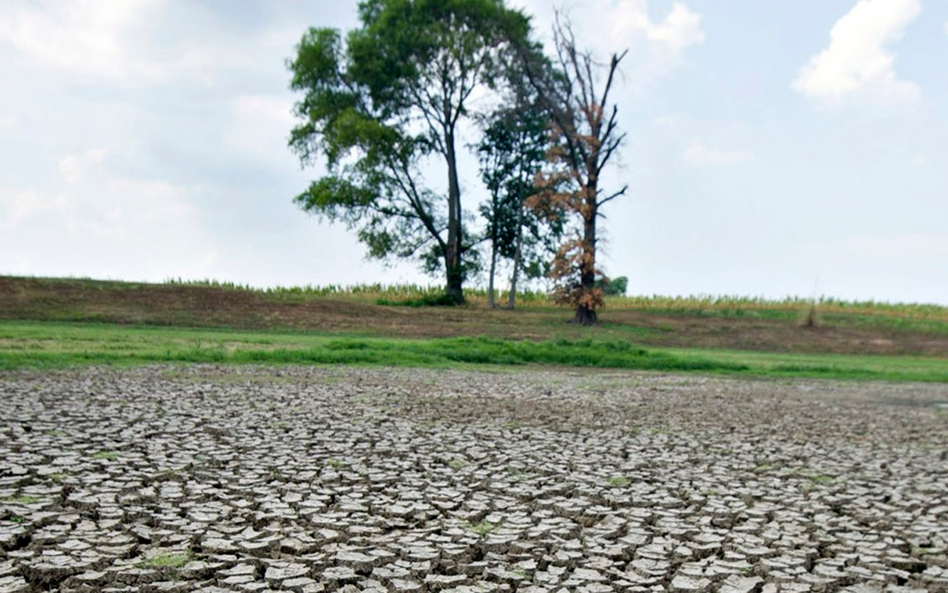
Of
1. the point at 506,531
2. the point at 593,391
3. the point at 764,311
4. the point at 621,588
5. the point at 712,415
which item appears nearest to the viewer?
the point at 621,588

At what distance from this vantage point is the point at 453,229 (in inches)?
1283

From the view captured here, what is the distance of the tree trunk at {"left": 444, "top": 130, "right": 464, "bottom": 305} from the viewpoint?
1276 inches

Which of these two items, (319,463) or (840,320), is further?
(840,320)

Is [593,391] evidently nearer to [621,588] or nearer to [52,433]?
[52,433]

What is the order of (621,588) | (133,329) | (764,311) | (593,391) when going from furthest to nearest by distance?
(764,311)
(133,329)
(593,391)
(621,588)

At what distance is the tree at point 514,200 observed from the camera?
32344 mm

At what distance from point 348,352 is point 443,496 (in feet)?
33.9

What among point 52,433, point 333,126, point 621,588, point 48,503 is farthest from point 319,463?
point 333,126

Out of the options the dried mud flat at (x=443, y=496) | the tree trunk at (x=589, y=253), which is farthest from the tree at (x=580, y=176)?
the dried mud flat at (x=443, y=496)

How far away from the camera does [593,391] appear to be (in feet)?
38.0

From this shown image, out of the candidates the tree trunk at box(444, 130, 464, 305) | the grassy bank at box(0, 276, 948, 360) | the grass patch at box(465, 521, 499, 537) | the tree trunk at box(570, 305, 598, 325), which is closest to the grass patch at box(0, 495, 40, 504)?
the grass patch at box(465, 521, 499, 537)

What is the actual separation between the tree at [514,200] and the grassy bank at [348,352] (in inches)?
510

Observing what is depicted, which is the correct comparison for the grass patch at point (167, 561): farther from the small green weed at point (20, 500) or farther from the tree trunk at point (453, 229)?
the tree trunk at point (453, 229)

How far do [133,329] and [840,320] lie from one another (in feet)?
85.3
